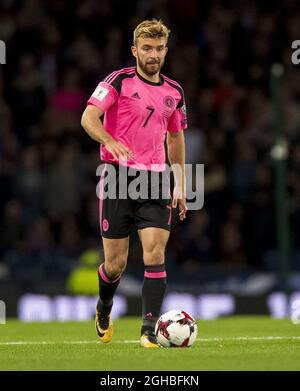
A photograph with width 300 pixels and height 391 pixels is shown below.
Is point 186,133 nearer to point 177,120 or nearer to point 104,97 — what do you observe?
point 177,120

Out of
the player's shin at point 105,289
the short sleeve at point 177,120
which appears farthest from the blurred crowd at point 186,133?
the short sleeve at point 177,120

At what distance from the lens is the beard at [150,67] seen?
9648 millimetres

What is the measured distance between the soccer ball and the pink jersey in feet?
3.85

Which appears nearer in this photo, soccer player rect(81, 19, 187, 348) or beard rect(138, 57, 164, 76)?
soccer player rect(81, 19, 187, 348)

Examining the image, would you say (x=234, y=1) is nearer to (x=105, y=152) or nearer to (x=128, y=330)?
(x=128, y=330)

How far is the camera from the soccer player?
9.52 metres

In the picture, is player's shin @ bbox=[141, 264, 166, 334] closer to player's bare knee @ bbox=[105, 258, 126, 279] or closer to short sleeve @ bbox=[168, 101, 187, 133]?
player's bare knee @ bbox=[105, 258, 126, 279]

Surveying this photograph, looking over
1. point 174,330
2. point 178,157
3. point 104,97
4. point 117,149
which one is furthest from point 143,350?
point 104,97

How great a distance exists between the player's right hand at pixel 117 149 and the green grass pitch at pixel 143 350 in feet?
4.60

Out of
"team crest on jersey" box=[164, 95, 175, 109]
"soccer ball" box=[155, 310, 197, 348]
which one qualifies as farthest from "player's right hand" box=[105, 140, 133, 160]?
"soccer ball" box=[155, 310, 197, 348]
